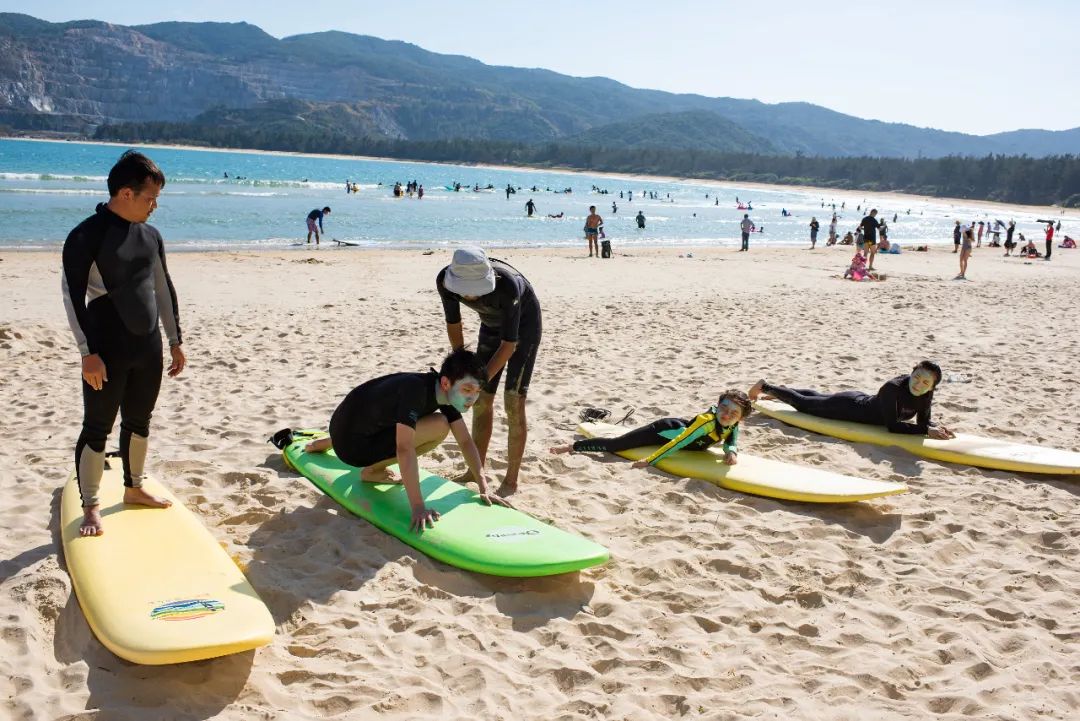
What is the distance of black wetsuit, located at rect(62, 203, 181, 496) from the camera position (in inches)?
134

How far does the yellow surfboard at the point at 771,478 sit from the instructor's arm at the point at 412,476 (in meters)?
1.92

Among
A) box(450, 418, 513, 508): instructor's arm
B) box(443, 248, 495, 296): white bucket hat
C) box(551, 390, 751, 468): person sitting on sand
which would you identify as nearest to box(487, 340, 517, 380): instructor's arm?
box(443, 248, 495, 296): white bucket hat

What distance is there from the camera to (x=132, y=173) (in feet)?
11.3

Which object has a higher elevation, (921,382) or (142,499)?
(921,382)

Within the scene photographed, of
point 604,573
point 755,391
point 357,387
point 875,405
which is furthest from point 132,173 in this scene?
point 875,405

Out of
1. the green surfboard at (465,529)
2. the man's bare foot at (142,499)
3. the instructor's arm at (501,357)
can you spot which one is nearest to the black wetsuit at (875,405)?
the instructor's arm at (501,357)

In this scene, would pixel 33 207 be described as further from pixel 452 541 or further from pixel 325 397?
pixel 452 541

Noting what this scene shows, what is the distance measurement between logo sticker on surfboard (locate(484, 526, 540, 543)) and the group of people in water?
1.06 ft

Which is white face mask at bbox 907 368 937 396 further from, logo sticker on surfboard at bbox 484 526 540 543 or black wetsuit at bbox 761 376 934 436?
logo sticker on surfboard at bbox 484 526 540 543

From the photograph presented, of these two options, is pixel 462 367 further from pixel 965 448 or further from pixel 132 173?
pixel 965 448

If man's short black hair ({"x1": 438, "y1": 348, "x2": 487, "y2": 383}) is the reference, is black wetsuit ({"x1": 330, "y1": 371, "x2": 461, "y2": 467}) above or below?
below

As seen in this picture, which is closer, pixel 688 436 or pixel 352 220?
pixel 688 436

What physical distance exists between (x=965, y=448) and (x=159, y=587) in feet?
16.8

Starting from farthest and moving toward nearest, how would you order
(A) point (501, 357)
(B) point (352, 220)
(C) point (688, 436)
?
(B) point (352, 220), (C) point (688, 436), (A) point (501, 357)
